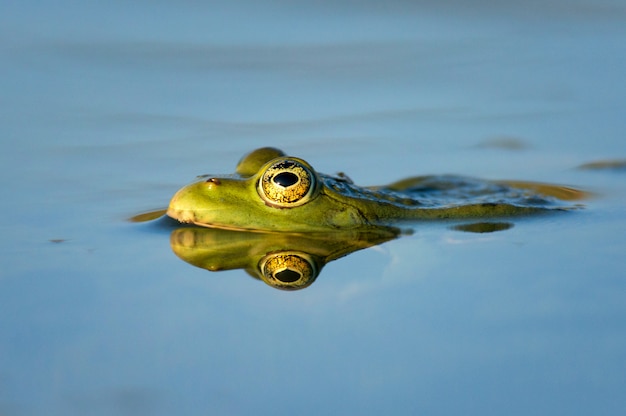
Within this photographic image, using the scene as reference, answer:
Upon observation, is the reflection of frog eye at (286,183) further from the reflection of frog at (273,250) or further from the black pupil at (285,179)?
the reflection of frog at (273,250)

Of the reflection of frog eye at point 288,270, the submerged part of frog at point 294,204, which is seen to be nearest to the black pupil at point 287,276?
the reflection of frog eye at point 288,270

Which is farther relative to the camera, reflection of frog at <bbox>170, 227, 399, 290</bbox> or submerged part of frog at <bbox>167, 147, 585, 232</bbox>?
submerged part of frog at <bbox>167, 147, 585, 232</bbox>

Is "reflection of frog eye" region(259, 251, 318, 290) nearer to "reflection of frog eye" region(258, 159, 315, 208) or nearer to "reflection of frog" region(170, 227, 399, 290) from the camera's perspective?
"reflection of frog" region(170, 227, 399, 290)

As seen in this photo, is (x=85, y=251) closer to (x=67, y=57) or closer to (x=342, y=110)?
(x=342, y=110)

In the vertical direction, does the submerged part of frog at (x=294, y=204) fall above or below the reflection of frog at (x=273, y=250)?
above


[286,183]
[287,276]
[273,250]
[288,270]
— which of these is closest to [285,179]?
[286,183]

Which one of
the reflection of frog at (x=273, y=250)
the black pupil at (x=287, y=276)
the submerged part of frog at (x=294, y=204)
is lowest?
the black pupil at (x=287, y=276)

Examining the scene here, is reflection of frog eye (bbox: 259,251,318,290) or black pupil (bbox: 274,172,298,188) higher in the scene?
black pupil (bbox: 274,172,298,188)

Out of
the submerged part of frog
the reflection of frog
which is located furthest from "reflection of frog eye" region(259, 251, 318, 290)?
the submerged part of frog
